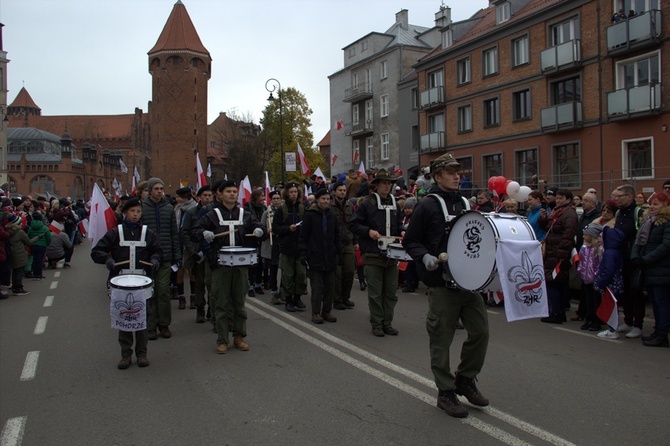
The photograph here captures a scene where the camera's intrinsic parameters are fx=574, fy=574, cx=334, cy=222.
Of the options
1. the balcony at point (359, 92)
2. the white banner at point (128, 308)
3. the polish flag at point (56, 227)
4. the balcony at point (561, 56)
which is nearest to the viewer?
the white banner at point (128, 308)

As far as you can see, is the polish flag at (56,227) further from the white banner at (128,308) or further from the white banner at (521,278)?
the white banner at (521,278)

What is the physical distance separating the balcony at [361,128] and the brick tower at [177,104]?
128 ft

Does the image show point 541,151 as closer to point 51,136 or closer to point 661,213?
point 661,213

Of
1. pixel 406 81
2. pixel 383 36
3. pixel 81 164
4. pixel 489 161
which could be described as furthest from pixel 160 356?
pixel 81 164

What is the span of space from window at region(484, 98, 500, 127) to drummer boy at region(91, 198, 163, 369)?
28398 mm

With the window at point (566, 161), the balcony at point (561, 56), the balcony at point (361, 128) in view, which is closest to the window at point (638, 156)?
the window at point (566, 161)

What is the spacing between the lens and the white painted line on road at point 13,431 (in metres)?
4.59

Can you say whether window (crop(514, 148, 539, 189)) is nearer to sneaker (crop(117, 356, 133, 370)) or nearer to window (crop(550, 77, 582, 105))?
window (crop(550, 77, 582, 105))

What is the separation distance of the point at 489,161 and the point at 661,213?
26820 millimetres

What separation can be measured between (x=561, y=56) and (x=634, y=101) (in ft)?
15.6

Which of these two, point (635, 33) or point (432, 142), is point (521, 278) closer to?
point (635, 33)

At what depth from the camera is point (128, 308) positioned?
254 inches

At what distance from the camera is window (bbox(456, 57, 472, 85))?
34.9m

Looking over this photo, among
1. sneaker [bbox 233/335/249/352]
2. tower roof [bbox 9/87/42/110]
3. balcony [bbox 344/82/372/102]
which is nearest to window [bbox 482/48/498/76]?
balcony [bbox 344/82/372/102]
